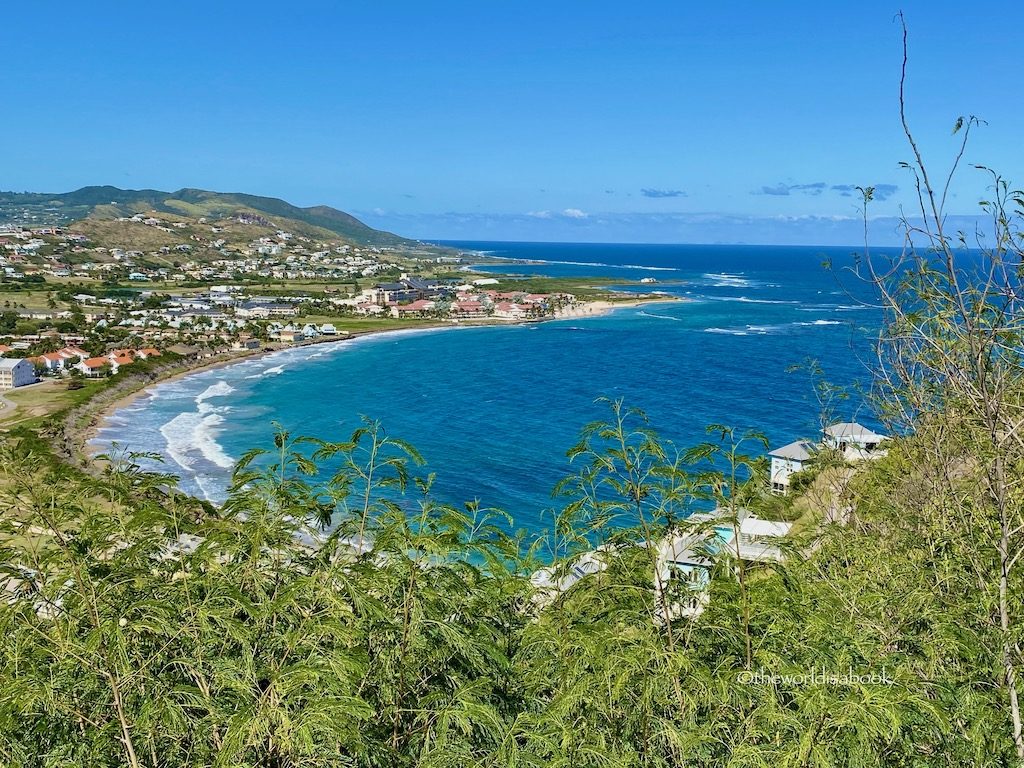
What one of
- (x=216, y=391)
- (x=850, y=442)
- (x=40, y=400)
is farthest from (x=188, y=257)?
(x=850, y=442)

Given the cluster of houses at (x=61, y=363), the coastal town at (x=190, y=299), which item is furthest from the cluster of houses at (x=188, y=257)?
the cluster of houses at (x=61, y=363)

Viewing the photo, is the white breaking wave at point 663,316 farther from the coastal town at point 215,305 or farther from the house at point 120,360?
the house at point 120,360

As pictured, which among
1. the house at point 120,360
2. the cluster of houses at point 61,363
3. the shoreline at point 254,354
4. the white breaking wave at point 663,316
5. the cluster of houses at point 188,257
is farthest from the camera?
the cluster of houses at point 188,257

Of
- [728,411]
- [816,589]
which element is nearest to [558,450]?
[728,411]

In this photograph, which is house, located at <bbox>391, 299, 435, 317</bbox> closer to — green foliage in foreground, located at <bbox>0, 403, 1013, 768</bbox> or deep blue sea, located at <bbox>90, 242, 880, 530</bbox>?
deep blue sea, located at <bbox>90, 242, 880, 530</bbox>

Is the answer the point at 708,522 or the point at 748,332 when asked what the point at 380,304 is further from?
the point at 708,522

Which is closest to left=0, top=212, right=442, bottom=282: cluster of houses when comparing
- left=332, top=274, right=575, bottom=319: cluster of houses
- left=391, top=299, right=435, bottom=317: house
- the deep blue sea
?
left=332, top=274, right=575, bottom=319: cluster of houses

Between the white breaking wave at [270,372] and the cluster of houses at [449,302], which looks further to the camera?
the cluster of houses at [449,302]
